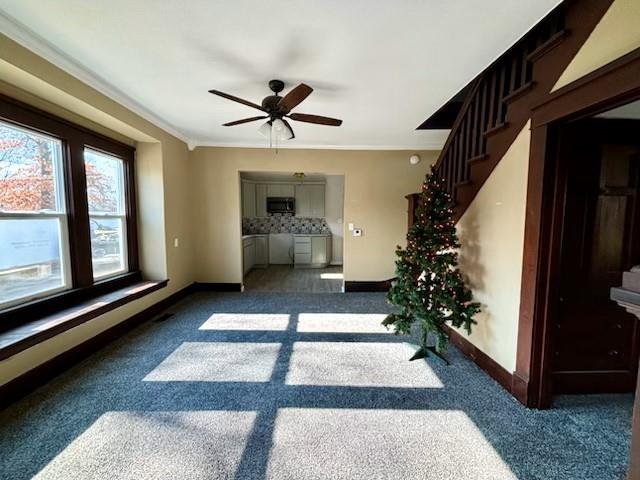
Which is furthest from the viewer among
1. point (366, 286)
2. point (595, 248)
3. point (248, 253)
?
point (248, 253)

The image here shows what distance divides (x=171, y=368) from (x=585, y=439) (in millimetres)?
2882

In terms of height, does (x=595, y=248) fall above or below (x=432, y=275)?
above

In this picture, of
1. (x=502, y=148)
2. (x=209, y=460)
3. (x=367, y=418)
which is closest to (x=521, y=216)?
(x=502, y=148)

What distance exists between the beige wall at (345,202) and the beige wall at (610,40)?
9.80 ft

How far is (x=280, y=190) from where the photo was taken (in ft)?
23.1

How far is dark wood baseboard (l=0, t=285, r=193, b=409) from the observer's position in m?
1.86

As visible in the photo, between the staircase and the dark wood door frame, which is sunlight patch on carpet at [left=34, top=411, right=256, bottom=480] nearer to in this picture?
the dark wood door frame

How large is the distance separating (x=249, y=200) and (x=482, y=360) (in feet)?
19.6

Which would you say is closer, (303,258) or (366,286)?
(366,286)

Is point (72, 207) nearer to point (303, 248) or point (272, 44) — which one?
point (272, 44)

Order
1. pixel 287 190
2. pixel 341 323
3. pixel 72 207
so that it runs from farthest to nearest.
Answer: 1. pixel 287 190
2. pixel 341 323
3. pixel 72 207

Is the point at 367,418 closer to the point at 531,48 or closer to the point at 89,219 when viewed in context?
the point at 531,48

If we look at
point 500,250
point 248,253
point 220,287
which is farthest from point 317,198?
point 500,250

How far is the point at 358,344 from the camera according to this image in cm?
279
